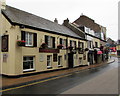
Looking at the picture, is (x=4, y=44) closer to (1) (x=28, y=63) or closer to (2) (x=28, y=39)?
(2) (x=28, y=39)

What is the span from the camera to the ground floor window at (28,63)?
1345 centimetres

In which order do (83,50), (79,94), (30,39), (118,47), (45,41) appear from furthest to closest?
(118,47) → (83,50) → (45,41) → (30,39) → (79,94)

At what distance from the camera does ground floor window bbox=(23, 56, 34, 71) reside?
1345cm

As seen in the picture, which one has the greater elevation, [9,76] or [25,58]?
[25,58]

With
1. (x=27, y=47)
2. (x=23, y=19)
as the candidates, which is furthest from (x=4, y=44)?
(x=23, y=19)

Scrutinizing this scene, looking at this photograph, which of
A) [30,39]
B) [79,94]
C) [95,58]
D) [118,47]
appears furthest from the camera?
[118,47]

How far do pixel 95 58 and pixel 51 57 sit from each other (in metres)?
18.6

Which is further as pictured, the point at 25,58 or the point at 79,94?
the point at 25,58

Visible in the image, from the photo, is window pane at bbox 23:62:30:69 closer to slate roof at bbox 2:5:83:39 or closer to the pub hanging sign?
the pub hanging sign

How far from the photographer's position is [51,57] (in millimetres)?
16844

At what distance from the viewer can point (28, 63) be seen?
547 inches

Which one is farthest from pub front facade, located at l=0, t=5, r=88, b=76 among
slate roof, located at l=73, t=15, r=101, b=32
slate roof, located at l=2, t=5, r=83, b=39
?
slate roof, located at l=73, t=15, r=101, b=32

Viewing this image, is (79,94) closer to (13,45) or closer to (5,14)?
(13,45)

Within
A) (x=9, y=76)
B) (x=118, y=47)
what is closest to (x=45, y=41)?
(x=9, y=76)
